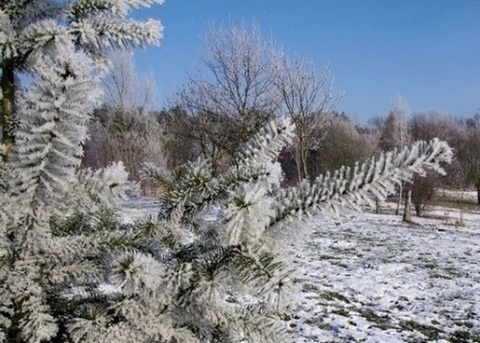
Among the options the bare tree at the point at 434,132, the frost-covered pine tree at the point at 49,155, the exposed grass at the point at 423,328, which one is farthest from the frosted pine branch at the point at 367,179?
A: the bare tree at the point at 434,132

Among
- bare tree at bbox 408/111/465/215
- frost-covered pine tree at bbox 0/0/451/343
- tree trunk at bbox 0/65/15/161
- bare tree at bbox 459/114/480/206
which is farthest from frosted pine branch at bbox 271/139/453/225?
bare tree at bbox 459/114/480/206

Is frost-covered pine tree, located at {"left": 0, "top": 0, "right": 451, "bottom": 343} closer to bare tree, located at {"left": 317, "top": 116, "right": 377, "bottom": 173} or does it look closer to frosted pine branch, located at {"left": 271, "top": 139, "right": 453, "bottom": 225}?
frosted pine branch, located at {"left": 271, "top": 139, "right": 453, "bottom": 225}

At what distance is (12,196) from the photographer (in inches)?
36.0

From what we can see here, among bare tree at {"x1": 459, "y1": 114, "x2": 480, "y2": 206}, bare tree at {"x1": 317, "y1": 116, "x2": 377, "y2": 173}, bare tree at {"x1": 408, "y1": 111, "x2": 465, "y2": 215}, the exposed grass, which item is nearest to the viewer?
the exposed grass

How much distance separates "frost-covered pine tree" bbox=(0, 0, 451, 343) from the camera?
2.50 ft

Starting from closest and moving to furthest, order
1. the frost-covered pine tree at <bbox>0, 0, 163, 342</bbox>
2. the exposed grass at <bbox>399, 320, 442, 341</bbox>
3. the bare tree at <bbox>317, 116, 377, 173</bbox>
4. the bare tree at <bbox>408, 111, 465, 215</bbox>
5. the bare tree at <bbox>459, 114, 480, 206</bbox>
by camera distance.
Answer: the frost-covered pine tree at <bbox>0, 0, 163, 342</bbox>
the exposed grass at <bbox>399, 320, 442, 341</bbox>
the bare tree at <bbox>408, 111, 465, 215</bbox>
the bare tree at <bbox>459, 114, 480, 206</bbox>
the bare tree at <bbox>317, 116, 377, 173</bbox>

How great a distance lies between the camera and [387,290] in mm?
7254

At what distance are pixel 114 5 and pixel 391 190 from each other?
879mm

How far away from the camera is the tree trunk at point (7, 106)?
1053 mm

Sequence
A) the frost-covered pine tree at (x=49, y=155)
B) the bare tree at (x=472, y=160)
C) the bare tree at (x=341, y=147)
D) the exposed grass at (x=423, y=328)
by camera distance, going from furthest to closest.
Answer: the bare tree at (x=341, y=147)
the bare tree at (x=472, y=160)
the exposed grass at (x=423, y=328)
the frost-covered pine tree at (x=49, y=155)

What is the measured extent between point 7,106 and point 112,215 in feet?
1.45

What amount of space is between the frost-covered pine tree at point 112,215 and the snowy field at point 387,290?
4.99 feet

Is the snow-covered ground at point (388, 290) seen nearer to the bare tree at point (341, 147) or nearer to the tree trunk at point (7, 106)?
the tree trunk at point (7, 106)

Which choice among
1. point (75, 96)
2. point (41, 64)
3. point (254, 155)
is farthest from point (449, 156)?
point (41, 64)
